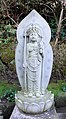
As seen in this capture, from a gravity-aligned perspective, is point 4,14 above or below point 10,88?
above

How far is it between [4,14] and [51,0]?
1033mm

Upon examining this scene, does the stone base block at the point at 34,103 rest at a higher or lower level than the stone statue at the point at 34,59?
lower

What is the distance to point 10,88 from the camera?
465 cm

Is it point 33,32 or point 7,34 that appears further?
point 7,34

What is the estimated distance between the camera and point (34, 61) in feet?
10.9

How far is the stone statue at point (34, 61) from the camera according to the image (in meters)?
3.31

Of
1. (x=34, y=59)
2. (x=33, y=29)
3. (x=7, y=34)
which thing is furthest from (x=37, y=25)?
(x=7, y=34)

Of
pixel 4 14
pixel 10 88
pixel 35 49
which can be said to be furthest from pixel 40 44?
pixel 4 14

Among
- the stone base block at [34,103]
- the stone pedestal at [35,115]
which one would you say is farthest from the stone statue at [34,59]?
the stone pedestal at [35,115]

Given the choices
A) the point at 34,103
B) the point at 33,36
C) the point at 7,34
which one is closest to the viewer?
the point at 33,36

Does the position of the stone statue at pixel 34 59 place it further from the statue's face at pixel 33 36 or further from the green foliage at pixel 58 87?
the green foliage at pixel 58 87

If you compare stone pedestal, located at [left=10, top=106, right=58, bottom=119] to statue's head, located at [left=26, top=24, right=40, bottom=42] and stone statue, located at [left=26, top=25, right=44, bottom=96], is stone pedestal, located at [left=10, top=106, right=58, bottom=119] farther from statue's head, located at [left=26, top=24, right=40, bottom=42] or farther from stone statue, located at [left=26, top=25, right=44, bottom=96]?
statue's head, located at [left=26, top=24, right=40, bottom=42]

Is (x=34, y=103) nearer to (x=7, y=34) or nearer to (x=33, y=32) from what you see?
(x=33, y=32)

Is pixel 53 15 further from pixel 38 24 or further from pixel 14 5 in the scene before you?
pixel 38 24
